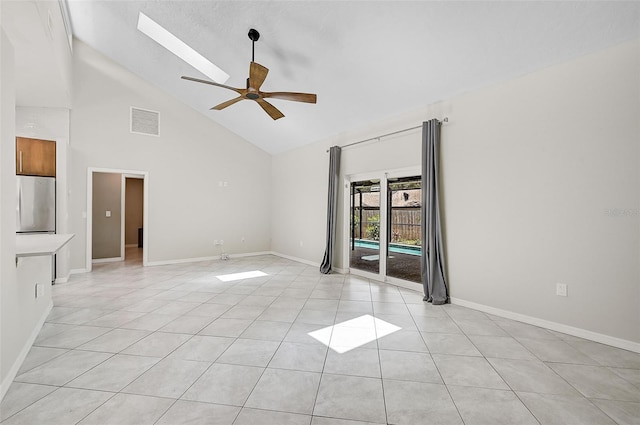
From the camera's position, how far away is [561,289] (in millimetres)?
2885

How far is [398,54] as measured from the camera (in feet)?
10.9

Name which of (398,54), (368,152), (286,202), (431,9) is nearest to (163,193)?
(286,202)

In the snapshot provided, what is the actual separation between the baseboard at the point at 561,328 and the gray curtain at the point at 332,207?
2.47 meters

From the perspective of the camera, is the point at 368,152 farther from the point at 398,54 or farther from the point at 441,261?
the point at 441,261

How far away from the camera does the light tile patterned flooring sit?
1702 millimetres

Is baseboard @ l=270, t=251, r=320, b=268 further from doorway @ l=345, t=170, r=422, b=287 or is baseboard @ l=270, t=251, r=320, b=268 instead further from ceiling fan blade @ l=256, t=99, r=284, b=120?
ceiling fan blade @ l=256, t=99, r=284, b=120

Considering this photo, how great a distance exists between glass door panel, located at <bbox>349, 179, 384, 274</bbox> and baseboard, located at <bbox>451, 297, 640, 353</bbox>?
187 centimetres

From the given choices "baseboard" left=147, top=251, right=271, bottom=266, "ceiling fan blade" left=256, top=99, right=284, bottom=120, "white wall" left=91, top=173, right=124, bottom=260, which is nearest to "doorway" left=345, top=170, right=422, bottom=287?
"ceiling fan blade" left=256, top=99, right=284, bottom=120

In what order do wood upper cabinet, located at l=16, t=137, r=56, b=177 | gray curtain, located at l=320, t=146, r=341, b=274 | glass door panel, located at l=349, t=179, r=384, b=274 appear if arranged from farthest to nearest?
gray curtain, located at l=320, t=146, r=341, b=274 → glass door panel, located at l=349, t=179, r=384, b=274 → wood upper cabinet, located at l=16, t=137, r=56, b=177

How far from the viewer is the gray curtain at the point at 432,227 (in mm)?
3785

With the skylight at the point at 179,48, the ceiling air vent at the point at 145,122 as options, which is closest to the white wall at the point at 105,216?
the ceiling air vent at the point at 145,122

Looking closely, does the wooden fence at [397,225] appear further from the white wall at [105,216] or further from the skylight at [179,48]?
the white wall at [105,216]

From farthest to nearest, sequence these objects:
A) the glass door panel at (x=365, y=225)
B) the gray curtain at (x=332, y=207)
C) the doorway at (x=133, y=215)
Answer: the doorway at (x=133, y=215), the gray curtain at (x=332, y=207), the glass door panel at (x=365, y=225)

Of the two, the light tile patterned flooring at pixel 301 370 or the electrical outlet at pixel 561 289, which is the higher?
the electrical outlet at pixel 561 289
